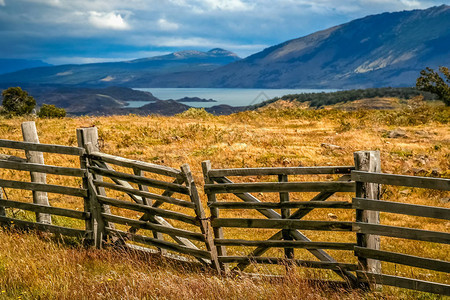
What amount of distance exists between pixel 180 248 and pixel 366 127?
83.4ft

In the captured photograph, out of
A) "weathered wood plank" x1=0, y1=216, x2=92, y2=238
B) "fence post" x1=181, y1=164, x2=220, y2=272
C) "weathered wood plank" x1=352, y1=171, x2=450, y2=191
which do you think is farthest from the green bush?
"weathered wood plank" x1=352, y1=171, x2=450, y2=191

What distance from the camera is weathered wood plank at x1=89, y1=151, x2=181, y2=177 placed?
6660 mm

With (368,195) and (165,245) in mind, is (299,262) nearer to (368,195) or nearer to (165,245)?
(368,195)

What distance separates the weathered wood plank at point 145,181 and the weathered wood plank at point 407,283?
294 centimetres

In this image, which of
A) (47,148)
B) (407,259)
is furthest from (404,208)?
(47,148)

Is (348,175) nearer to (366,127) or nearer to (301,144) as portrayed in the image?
(301,144)

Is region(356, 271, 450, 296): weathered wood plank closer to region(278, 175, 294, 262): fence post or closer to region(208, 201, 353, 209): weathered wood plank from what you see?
region(208, 201, 353, 209): weathered wood plank

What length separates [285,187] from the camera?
623 cm

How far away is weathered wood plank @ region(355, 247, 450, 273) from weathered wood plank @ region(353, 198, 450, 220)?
0.57 m

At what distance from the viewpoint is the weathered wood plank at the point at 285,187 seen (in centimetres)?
594

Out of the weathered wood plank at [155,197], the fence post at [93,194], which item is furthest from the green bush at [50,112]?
the weathered wood plank at [155,197]

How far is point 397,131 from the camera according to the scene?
26109 mm

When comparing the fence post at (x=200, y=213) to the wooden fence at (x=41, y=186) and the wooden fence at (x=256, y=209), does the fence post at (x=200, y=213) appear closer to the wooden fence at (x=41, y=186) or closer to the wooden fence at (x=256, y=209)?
the wooden fence at (x=256, y=209)

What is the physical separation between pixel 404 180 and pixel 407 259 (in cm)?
106
